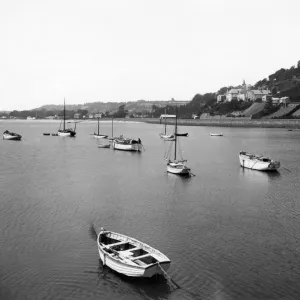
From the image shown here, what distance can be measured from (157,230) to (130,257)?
7077 mm

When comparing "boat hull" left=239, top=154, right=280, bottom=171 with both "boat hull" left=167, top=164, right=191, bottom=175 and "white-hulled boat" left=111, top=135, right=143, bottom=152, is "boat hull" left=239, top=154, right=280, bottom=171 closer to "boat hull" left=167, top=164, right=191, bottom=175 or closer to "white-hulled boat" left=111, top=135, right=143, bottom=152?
"boat hull" left=167, top=164, right=191, bottom=175

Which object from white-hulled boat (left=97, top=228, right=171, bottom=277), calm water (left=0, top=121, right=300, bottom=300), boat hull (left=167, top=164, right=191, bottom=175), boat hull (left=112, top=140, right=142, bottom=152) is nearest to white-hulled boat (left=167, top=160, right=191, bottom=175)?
boat hull (left=167, top=164, right=191, bottom=175)

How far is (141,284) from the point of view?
18.3 meters

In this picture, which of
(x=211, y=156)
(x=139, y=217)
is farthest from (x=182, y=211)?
(x=211, y=156)

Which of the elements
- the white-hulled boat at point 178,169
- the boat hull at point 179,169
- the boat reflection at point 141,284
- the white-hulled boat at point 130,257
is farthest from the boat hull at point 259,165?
the boat reflection at point 141,284

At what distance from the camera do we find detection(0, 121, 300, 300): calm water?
18375 millimetres

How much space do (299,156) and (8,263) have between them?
187 feet

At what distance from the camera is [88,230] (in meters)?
26.2

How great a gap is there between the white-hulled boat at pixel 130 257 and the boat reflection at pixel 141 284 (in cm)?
32

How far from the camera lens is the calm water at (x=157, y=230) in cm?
1838

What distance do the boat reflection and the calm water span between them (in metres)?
0.05

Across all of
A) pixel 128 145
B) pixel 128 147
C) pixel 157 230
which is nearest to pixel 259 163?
pixel 157 230

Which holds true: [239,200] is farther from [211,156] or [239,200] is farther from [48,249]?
[211,156]

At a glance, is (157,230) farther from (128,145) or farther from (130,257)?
(128,145)
